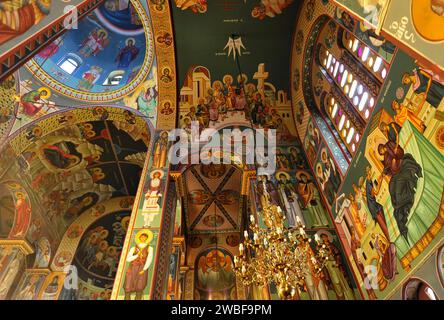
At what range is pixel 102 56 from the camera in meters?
10.3

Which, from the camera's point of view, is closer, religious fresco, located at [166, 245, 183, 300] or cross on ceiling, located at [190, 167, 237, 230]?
religious fresco, located at [166, 245, 183, 300]

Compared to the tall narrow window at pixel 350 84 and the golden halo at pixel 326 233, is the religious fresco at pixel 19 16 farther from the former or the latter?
the golden halo at pixel 326 233

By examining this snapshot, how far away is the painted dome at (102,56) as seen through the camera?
9284 mm

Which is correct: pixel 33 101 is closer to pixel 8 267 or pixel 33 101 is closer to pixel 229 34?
pixel 8 267

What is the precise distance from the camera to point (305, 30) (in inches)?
337

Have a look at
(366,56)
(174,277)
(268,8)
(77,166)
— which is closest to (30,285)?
(77,166)

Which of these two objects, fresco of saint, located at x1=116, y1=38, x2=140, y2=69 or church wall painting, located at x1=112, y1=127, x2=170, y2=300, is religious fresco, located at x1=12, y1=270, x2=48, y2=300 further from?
fresco of saint, located at x1=116, y1=38, x2=140, y2=69

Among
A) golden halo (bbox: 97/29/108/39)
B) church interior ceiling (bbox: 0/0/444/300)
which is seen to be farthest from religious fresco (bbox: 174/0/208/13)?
golden halo (bbox: 97/29/108/39)

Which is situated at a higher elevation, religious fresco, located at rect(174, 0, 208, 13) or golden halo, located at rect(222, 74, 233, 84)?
religious fresco, located at rect(174, 0, 208, 13)

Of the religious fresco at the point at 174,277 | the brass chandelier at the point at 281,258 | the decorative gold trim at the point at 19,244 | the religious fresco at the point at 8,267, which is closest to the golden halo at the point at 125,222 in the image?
the religious fresco at the point at 174,277

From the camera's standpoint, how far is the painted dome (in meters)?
9.28
